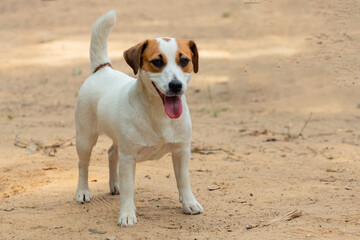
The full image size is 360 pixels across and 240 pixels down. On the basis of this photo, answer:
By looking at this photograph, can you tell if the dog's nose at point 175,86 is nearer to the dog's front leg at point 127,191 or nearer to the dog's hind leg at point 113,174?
the dog's front leg at point 127,191

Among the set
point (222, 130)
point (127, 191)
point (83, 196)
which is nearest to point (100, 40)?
point (83, 196)

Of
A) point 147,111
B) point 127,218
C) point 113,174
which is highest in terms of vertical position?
point 147,111

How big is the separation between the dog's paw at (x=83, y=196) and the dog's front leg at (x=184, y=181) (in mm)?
935

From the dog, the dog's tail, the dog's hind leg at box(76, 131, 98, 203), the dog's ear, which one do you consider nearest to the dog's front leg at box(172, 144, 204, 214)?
the dog

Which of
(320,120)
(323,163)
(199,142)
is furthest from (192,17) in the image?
(323,163)

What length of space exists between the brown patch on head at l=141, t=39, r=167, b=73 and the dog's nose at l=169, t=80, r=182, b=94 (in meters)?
0.18

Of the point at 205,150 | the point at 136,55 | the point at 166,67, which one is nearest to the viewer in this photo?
the point at 166,67

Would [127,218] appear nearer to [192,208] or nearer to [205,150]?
[192,208]

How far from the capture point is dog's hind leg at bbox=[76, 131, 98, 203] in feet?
16.0

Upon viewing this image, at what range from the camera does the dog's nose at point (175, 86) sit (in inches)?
151

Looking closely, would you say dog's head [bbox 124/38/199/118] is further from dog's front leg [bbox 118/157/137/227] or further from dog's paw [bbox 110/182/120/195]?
dog's paw [bbox 110/182/120/195]

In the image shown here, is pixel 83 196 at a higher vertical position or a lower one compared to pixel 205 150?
higher

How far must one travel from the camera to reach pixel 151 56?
399 centimetres

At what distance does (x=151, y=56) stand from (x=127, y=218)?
4.10 ft
